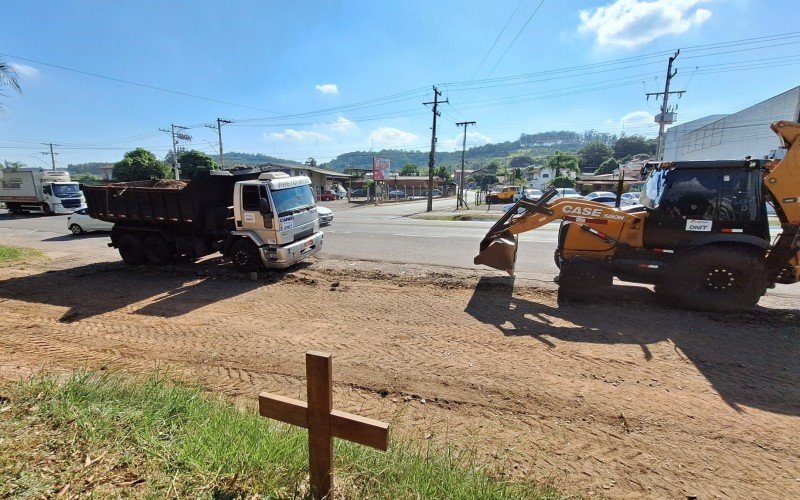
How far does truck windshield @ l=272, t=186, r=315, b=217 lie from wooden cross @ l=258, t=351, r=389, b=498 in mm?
7239

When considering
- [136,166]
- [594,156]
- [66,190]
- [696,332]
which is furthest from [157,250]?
[594,156]

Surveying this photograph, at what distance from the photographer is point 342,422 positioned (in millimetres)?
2127

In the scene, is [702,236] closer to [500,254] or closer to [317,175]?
[500,254]

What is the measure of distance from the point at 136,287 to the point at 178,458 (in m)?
7.56

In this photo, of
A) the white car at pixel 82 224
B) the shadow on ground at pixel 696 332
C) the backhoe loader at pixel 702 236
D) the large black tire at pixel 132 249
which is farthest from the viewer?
the white car at pixel 82 224

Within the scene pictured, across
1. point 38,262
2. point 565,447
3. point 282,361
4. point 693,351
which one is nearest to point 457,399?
point 565,447

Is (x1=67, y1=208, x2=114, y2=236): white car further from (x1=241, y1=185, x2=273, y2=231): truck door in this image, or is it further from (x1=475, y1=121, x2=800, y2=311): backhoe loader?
(x1=475, y1=121, x2=800, y2=311): backhoe loader

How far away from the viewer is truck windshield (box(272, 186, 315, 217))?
9031 millimetres

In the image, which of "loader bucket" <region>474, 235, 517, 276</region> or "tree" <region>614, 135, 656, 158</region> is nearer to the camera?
"loader bucket" <region>474, 235, 517, 276</region>

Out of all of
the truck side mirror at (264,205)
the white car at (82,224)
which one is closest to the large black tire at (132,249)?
the truck side mirror at (264,205)

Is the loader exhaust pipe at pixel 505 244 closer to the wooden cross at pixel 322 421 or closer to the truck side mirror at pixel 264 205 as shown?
the truck side mirror at pixel 264 205

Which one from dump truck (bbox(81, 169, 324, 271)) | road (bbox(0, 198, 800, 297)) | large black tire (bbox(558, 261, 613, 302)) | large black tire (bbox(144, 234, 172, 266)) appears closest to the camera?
large black tire (bbox(558, 261, 613, 302))

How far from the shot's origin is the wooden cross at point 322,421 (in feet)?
6.77

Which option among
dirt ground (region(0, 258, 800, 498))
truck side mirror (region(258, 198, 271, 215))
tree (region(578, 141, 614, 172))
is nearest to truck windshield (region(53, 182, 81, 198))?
dirt ground (region(0, 258, 800, 498))
